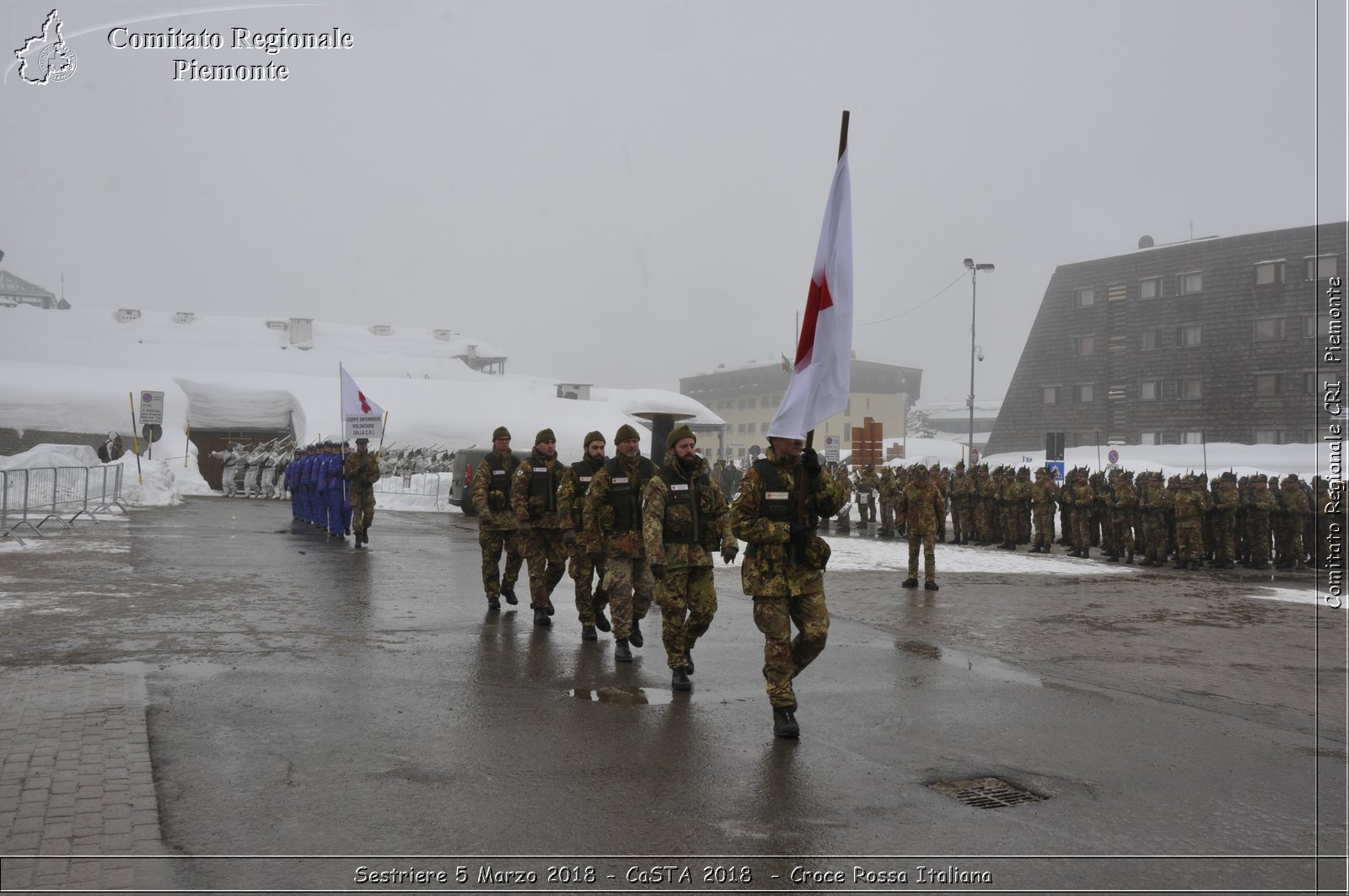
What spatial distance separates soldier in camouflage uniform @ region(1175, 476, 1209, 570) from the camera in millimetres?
18156

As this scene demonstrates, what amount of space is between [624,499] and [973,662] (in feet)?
11.2

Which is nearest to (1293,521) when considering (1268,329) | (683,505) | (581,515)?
(581,515)

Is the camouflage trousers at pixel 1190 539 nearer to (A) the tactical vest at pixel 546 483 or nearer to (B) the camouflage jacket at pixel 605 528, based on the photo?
(A) the tactical vest at pixel 546 483

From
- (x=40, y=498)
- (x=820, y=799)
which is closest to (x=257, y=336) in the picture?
(x=40, y=498)

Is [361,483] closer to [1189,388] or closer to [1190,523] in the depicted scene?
[1190,523]

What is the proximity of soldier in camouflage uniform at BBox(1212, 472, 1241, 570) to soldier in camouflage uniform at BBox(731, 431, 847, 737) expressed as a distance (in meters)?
15.4

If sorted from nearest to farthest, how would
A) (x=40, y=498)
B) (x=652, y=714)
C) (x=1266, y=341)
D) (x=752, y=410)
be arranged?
(x=652, y=714)
(x=40, y=498)
(x=1266, y=341)
(x=752, y=410)

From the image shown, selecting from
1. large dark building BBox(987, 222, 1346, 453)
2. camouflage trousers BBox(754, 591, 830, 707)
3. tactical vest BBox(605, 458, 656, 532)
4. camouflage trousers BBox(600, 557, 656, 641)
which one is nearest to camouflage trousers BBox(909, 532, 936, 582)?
camouflage trousers BBox(600, 557, 656, 641)

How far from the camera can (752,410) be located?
9288cm

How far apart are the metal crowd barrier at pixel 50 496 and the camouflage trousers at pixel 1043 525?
61.3 feet

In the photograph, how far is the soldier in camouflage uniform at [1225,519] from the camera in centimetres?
1866

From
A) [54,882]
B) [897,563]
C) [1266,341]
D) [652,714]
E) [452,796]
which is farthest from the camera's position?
[1266,341]

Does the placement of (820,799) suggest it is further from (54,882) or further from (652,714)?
(54,882)

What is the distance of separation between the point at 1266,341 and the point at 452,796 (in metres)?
49.0
